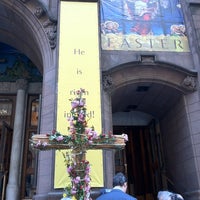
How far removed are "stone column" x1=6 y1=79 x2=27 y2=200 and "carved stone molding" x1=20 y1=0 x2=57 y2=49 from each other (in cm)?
334

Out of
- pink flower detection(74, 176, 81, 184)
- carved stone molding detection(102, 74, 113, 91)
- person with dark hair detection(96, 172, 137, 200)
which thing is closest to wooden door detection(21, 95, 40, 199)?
carved stone molding detection(102, 74, 113, 91)

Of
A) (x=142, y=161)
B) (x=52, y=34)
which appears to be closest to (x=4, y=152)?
(x=52, y=34)

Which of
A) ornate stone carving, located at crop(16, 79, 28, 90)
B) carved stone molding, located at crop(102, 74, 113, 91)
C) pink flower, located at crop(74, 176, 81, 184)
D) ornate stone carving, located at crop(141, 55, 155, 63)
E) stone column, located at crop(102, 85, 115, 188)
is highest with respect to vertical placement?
ornate stone carving, located at crop(16, 79, 28, 90)

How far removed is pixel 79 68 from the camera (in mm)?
7652

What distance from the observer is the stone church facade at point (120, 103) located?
26.1 ft

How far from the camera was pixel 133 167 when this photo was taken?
39.8 feet

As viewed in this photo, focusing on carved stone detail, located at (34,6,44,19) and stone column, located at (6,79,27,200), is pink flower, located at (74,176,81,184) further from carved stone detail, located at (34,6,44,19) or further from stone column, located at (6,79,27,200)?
stone column, located at (6,79,27,200)

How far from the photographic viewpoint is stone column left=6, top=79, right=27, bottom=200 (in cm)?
958

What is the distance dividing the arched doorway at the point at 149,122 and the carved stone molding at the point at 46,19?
2.05m

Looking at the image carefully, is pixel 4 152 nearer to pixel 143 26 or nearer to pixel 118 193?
pixel 143 26

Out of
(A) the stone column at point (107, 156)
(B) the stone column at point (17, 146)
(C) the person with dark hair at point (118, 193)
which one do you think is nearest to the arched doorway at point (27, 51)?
(B) the stone column at point (17, 146)

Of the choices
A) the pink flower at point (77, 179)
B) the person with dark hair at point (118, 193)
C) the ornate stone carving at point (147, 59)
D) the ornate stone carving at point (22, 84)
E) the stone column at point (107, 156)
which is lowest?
the person with dark hair at point (118, 193)

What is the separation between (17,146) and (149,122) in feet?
17.8

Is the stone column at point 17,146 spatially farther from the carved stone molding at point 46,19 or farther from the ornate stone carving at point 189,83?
the ornate stone carving at point 189,83
